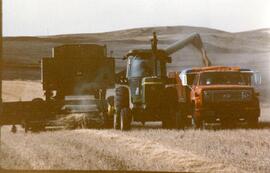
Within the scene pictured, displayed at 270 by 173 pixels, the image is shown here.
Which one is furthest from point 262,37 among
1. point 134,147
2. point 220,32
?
point 134,147

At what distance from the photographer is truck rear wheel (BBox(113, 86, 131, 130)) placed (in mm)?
11719

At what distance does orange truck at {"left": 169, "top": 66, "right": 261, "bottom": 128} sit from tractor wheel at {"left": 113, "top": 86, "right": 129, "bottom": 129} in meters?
0.84

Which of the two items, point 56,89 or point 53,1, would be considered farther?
point 56,89

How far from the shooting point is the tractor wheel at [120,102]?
11.8 m

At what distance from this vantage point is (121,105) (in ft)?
38.9

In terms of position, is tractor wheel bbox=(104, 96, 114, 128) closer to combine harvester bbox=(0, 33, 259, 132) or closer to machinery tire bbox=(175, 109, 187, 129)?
combine harvester bbox=(0, 33, 259, 132)

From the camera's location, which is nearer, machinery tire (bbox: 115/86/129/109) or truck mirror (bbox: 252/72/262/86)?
truck mirror (bbox: 252/72/262/86)

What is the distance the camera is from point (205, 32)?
9281mm

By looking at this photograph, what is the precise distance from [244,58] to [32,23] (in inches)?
165

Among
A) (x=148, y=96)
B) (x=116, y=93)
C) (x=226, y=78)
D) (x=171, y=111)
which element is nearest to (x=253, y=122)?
(x=226, y=78)

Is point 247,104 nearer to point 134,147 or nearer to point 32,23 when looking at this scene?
point 134,147

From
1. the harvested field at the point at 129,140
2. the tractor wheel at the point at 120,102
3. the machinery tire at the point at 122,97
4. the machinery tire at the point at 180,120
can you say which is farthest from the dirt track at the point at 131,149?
the machinery tire at the point at 122,97

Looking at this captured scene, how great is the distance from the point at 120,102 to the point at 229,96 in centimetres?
180

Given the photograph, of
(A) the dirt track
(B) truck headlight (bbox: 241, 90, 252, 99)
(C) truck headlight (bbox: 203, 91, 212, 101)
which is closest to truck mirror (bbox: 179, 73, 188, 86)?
(C) truck headlight (bbox: 203, 91, 212, 101)
